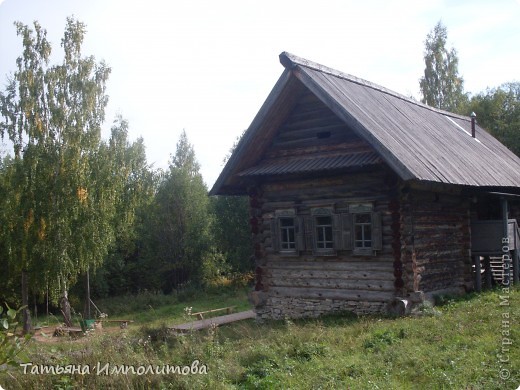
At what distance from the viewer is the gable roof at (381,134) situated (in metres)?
11.5

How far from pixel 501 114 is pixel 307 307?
21844mm

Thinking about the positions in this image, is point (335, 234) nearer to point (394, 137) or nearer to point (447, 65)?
point (394, 137)

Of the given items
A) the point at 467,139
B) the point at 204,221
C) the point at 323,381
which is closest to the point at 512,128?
the point at 467,139

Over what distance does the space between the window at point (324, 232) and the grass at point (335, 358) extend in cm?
301

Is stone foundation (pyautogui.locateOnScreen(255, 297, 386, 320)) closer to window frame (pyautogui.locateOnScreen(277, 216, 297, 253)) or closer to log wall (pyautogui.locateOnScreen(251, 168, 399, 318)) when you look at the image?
log wall (pyautogui.locateOnScreen(251, 168, 399, 318))

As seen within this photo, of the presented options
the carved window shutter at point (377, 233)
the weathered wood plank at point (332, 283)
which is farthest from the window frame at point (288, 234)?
the carved window shutter at point (377, 233)

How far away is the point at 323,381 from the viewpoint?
7.30m

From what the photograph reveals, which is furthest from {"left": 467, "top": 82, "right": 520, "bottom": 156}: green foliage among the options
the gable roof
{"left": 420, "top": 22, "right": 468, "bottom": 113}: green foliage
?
the gable roof

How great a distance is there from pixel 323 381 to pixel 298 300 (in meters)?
6.40

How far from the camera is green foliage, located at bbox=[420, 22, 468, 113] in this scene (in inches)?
1350

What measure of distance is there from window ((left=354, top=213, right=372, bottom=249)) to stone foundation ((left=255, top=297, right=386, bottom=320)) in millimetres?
1323

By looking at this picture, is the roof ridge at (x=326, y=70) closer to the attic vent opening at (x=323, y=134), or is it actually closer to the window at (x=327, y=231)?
the attic vent opening at (x=323, y=134)

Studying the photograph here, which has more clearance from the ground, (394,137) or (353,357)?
(394,137)

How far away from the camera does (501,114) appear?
30328mm
